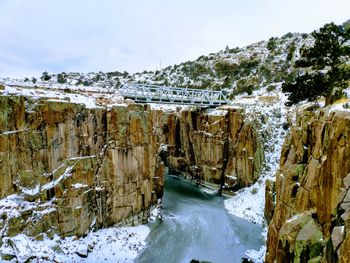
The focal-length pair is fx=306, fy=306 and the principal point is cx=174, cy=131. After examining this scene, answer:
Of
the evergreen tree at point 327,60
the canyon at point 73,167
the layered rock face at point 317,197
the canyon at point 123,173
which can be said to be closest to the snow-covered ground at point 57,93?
the canyon at point 123,173

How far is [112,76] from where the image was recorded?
107688 millimetres

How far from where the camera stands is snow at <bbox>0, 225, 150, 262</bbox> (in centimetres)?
2116

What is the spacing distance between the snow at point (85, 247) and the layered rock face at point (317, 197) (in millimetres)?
11860

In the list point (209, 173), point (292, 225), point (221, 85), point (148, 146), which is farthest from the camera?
point (221, 85)

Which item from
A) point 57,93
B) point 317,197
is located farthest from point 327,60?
point 57,93

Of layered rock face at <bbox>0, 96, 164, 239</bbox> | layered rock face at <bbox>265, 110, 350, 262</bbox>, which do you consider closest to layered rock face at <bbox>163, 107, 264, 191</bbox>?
layered rock face at <bbox>0, 96, 164, 239</bbox>

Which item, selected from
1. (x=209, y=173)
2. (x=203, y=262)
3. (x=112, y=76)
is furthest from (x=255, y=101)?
(x=112, y=76)

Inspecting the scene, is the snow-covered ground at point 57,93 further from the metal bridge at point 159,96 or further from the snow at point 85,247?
the snow at point 85,247

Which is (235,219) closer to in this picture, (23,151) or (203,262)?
(203,262)

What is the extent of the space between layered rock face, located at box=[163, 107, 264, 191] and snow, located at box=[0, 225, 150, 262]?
1728 centimetres

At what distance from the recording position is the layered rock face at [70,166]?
73.5 feet

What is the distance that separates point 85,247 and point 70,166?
21.4ft

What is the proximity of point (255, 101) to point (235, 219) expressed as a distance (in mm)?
22996

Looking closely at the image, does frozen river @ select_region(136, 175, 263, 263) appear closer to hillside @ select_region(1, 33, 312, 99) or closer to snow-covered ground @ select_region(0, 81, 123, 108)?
snow-covered ground @ select_region(0, 81, 123, 108)
